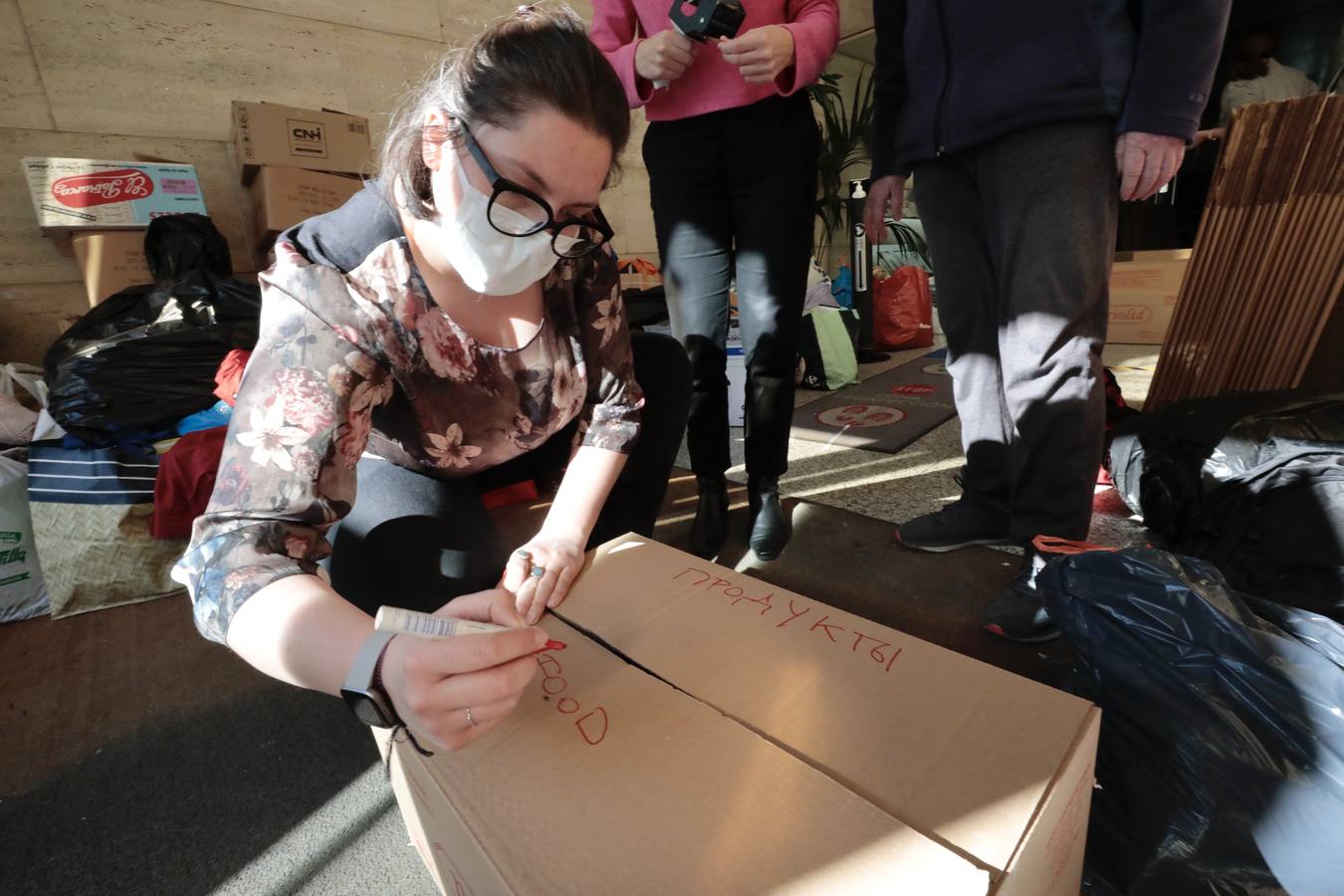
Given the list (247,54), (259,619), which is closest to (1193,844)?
(259,619)

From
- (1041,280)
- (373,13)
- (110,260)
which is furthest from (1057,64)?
(373,13)

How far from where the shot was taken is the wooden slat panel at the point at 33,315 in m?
1.88

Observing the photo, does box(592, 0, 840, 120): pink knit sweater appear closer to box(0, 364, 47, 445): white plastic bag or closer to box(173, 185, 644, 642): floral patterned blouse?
box(173, 185, 644, 642): floral patterned blouse

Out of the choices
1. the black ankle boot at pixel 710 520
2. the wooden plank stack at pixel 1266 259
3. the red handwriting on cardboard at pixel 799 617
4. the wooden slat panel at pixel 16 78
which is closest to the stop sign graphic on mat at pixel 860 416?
the wooden plank stack at pixel 1266 259

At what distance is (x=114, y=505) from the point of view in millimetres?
1345

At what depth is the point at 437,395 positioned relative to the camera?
2.55 ft

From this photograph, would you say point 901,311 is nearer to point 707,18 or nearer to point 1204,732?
point 707,18

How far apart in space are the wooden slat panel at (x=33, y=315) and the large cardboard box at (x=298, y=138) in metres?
0.68

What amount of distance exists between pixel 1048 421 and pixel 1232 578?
414mm

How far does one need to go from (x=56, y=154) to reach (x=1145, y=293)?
176 inches

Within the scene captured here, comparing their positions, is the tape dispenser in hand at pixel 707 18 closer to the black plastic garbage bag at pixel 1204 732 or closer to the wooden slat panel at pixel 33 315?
the black plastic garbage bag at pixel 1204 732

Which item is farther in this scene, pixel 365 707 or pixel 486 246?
pixel 486 246

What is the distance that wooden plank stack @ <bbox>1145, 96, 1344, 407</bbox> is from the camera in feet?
4.43

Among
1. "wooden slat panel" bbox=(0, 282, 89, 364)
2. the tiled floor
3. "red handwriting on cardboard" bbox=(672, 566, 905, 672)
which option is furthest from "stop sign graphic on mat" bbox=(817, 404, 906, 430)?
"wooden slat panel" bbox=(0, 282, 89, 364)
